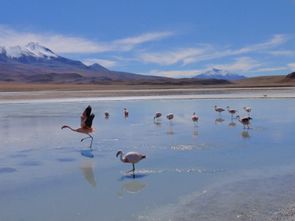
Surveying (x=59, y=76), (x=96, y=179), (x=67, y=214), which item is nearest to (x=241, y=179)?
(x=96, y=179)

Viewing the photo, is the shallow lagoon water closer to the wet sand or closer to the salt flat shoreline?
the salt flat shoreline

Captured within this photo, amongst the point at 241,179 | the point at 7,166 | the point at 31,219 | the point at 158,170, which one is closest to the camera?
the point at 31,219

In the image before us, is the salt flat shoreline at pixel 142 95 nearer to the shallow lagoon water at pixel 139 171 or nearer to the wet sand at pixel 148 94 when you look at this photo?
the wet sand at pixel 148 94

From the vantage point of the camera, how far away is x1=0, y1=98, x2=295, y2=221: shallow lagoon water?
602cm

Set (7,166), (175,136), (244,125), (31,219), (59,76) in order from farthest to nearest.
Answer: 1. (59,76)
2. (244,125)
3. (175,136)
4. (7,166)
5. (31,219)

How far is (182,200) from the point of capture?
6.29 m

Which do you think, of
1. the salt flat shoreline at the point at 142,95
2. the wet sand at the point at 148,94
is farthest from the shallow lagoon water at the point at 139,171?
the wet sand at the point at 148,94

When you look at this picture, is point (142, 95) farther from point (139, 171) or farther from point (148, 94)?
point (139, 171)

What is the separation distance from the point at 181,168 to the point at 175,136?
4.36m

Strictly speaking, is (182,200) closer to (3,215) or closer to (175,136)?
(3,215)

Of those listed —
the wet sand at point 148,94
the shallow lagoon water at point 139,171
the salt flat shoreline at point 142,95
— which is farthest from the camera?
the wet sand at point 148,94

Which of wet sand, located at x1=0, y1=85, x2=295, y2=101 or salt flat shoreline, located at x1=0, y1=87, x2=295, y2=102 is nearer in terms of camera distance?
salt flat shoreline, located at x1=0, y1=87, x2=295, y2=102

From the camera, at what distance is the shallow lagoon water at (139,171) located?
602 cm

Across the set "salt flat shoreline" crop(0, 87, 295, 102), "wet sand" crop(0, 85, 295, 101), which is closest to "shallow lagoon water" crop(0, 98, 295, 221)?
"salt flat shoreline" crop(0, 87, 295, 102)
